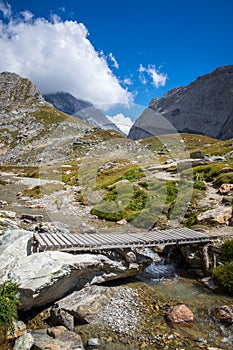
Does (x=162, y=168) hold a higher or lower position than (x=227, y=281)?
higher

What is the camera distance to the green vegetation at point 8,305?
713 cm

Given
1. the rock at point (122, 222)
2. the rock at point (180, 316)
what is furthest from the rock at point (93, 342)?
the rock at point (122, 222)

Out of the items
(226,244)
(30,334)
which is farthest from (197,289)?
(30,334)

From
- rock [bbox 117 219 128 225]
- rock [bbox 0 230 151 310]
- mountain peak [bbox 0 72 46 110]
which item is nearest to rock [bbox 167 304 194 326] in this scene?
rock [bbox 0 230 151 310]

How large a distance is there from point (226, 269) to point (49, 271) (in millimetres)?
8054

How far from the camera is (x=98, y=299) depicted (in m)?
9.80

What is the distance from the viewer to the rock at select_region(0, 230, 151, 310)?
28.5 ft

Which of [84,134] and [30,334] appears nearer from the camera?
[30,334]

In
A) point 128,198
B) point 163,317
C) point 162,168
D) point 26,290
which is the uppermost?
point 162,168

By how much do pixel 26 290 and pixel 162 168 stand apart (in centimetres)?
3573

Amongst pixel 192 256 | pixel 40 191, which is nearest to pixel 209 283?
pixel 192 256

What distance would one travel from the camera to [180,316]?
909cm

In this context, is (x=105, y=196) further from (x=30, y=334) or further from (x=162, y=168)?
(x=30, y=334)

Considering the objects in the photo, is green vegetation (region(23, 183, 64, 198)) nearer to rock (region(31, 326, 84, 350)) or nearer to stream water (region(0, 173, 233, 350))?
stream water (region(0, 173, 233, 350))
